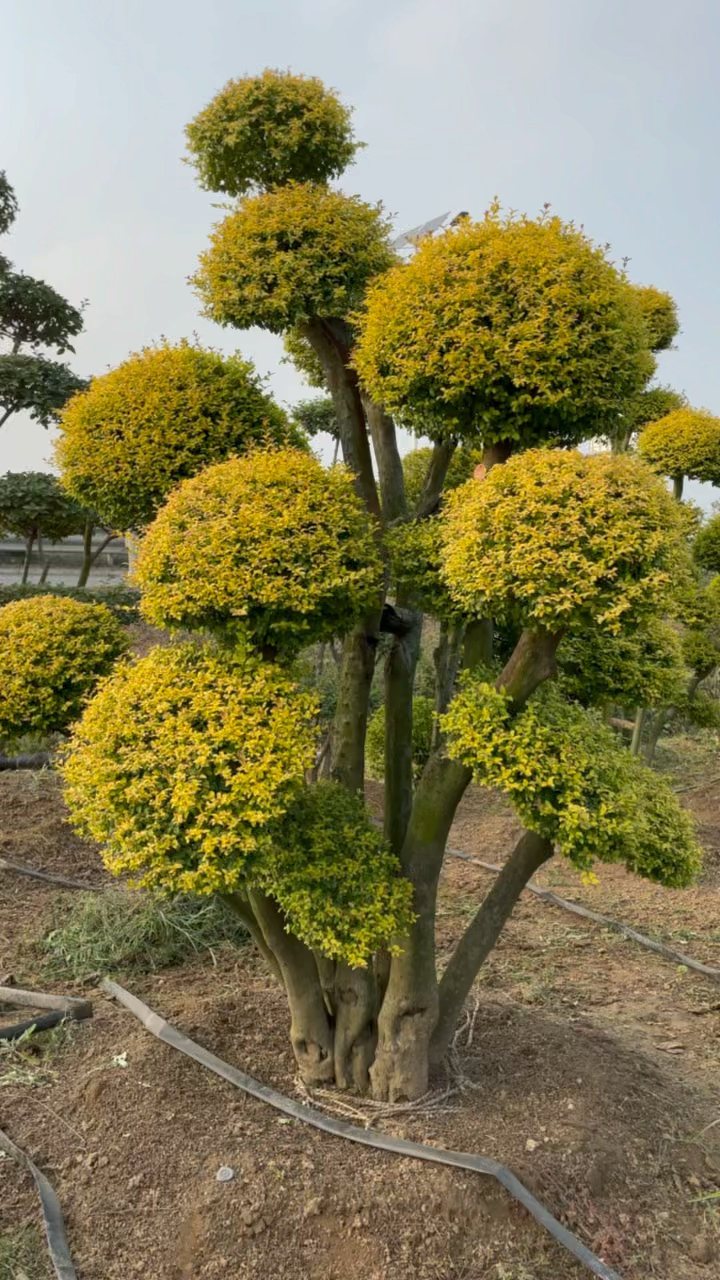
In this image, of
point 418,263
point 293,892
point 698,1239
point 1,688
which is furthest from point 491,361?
point 698,1239

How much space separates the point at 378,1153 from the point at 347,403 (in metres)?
2.95

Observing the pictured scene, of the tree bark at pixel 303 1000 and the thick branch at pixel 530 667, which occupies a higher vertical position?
the thick branch at pixel 530 667

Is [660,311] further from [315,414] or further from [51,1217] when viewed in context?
[51,1217]

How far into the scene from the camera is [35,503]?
26.6 feet

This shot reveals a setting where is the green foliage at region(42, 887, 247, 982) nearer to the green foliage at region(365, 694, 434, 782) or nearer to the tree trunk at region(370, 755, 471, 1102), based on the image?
the green foliage at region(365, 694, 434, 782)

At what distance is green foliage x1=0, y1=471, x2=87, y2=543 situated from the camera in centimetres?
809

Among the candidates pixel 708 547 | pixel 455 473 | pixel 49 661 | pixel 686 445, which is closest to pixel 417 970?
pixel 49 661

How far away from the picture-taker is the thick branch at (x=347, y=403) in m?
3.91

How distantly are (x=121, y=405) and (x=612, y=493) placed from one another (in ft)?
6.31

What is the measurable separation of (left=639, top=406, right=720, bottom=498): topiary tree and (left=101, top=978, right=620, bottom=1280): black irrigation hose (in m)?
5.73

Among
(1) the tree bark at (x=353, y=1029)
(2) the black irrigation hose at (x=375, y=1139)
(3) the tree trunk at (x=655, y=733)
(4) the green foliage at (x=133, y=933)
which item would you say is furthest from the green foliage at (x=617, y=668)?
Answer: (3) the tree trunk at (x=655, y=733)

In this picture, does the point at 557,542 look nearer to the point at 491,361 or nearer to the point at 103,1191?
the point at 491,361

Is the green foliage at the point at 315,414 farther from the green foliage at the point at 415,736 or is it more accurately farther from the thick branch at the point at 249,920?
the thick branch at the point at 249,920

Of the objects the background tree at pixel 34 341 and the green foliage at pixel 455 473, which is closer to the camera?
the green foliage at pixel 455 473
